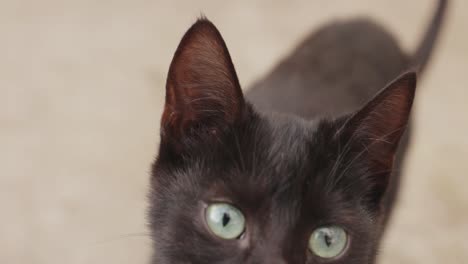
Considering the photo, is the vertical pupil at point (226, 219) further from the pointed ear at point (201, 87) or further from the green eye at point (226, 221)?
the pointed ear at point (201, 87)

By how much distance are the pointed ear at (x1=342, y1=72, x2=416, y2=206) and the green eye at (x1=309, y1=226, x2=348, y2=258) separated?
0.46ft

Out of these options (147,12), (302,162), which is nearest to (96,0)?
(147,12)

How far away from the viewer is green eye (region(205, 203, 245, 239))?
119cm

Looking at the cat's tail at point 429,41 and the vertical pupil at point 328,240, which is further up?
the cat's tail at point 429,41

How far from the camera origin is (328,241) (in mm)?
1232

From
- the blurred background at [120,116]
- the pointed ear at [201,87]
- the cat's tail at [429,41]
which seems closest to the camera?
the pointed ear at [201,87]

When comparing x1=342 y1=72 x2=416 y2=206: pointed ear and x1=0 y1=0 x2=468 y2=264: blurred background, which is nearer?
x1=342 y1=72 x2=416 y2=206: pointed ear

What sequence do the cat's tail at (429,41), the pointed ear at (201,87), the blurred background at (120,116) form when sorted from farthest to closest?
1. the blurred background at (120,116)
2. the cat's tail at (429,41)
3. the pointed ear at (201,87)

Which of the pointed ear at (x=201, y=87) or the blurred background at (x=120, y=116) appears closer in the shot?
the pointed ear at (x=201, y=87)

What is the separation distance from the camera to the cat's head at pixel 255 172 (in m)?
1.19

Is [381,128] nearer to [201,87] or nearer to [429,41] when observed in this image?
[201,87]

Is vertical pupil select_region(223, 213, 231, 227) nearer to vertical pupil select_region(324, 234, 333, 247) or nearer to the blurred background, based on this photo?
vertical pupil select_region(324, 234, 333, 247)

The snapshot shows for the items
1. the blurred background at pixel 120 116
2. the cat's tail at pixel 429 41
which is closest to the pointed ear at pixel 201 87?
the blurred background at pixel 120 116

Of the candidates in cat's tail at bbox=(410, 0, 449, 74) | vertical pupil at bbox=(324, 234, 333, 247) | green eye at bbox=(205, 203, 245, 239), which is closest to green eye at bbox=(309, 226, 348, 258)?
vertical pupil at bbox=(324, 234, 333, 247)
